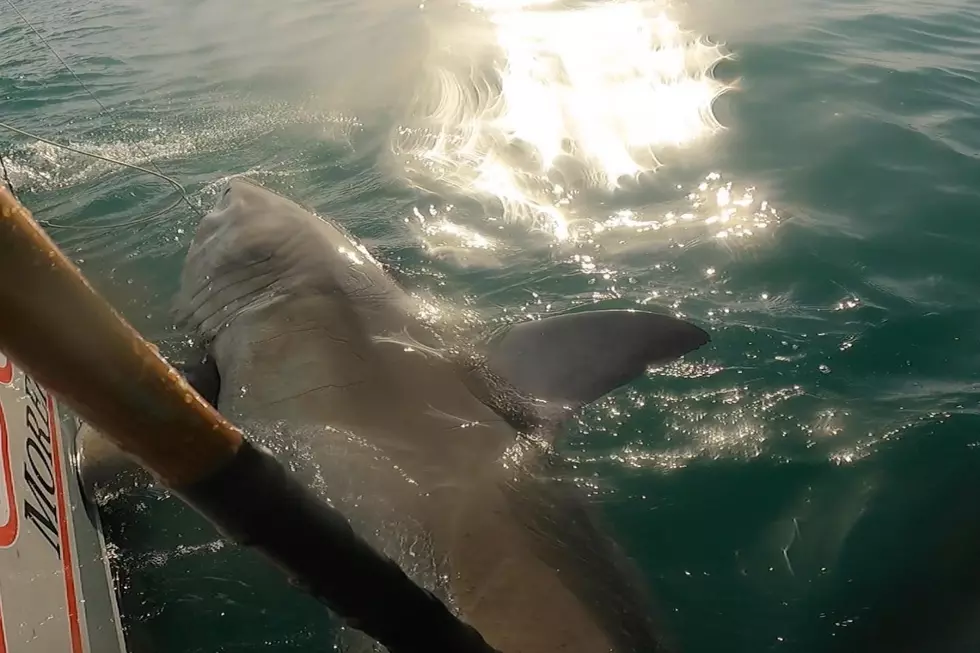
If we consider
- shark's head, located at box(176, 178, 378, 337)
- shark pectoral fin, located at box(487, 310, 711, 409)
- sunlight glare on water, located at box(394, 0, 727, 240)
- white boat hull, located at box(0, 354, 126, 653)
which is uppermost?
sunlight glare on water, located at box(394, 0, 727, 240)

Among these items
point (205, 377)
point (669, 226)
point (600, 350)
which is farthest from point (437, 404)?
point (669, 226)

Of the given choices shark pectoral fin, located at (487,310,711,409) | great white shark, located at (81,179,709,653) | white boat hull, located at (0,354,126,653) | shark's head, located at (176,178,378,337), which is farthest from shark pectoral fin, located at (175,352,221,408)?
shark pectoral fin, located at (487,310,711,409)

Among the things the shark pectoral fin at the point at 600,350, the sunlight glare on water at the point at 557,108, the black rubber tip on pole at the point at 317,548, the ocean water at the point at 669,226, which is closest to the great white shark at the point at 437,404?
the shark pectoral fin at the point at 600,350

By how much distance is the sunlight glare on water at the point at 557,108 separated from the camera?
290 inches

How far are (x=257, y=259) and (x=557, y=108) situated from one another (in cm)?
456

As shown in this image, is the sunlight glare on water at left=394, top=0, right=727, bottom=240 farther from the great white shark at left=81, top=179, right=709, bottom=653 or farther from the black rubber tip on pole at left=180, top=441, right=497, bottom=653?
the black rubber tip on pole at left=180, top=441, right=497, bottom=653

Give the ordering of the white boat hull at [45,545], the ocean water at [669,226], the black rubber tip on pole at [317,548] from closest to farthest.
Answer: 1. the black rubber tip on pole at [317,548]
2. the white boat hull at [45,545]
3. the ocean water at [669,226]

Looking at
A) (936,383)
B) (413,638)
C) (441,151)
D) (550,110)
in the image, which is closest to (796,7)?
(550,110)

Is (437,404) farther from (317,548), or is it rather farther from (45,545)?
(317,548)

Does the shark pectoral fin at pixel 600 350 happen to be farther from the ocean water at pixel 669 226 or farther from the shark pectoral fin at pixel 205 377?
the shark pectoral fin at pixel 205 377

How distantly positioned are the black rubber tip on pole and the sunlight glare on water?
4349mm

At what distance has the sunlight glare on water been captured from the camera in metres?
7.37

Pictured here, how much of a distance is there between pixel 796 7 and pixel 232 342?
33.6ft

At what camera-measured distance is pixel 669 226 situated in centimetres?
639
